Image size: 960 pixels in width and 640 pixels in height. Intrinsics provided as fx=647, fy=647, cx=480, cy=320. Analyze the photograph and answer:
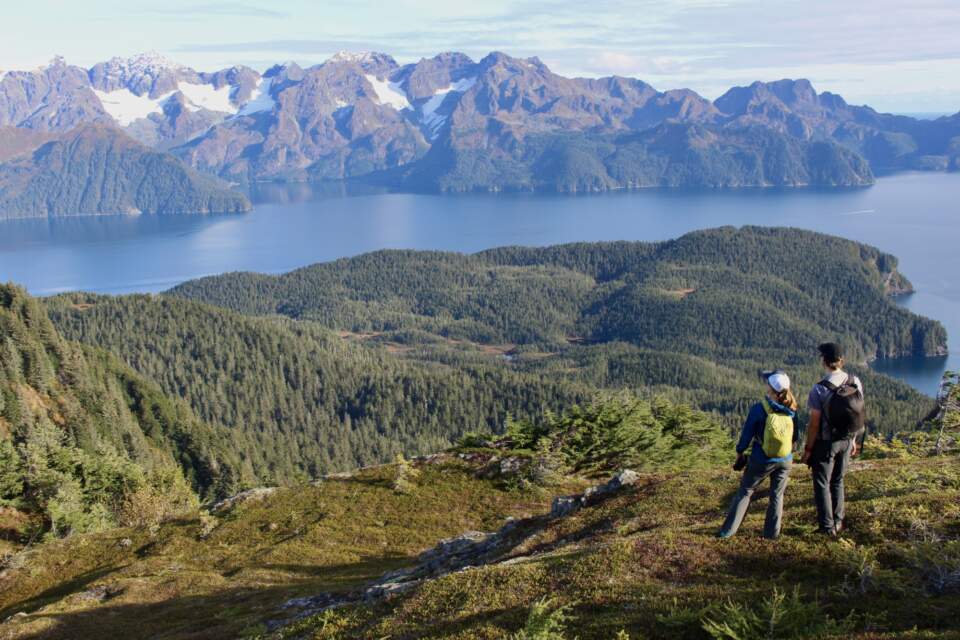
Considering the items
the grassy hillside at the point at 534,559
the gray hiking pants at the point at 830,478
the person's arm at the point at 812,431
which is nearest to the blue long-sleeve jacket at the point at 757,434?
the person's arm at the point at 812,431

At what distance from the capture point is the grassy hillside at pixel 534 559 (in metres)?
14.3

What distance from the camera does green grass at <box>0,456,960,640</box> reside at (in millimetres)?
14250

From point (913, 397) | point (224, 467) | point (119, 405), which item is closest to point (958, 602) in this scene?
point (224, 467)

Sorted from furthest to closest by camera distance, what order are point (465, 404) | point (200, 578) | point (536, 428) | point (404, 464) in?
1. point (465, 404)
2. point (536, 428)
3. point (404, 464)
4. point (200, 578)

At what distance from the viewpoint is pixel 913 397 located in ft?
649

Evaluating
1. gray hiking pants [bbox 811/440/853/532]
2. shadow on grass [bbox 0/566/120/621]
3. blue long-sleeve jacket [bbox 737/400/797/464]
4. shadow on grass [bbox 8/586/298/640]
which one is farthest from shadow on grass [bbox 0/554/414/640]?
gray hiking pants [bbox 811/440/853/532]

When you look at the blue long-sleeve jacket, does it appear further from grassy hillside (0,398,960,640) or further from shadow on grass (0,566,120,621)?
shadow on grass (0,566,120,621)

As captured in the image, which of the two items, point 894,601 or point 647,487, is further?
point 647,487

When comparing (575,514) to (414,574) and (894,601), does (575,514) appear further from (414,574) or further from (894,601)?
(894,601)

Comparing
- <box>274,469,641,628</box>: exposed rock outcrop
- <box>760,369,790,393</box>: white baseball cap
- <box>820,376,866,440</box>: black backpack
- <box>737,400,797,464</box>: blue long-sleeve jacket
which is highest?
<box>760,369,790,393</box>: white baseball cap

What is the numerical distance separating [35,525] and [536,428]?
40.9 metres

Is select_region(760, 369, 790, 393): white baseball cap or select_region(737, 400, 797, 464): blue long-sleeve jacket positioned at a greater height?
select_region(760, 369, 790, 393): white baseball cap

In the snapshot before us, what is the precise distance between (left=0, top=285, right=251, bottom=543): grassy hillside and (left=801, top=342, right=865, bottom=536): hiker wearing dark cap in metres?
46.5

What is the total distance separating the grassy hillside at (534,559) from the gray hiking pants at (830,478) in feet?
1.90
